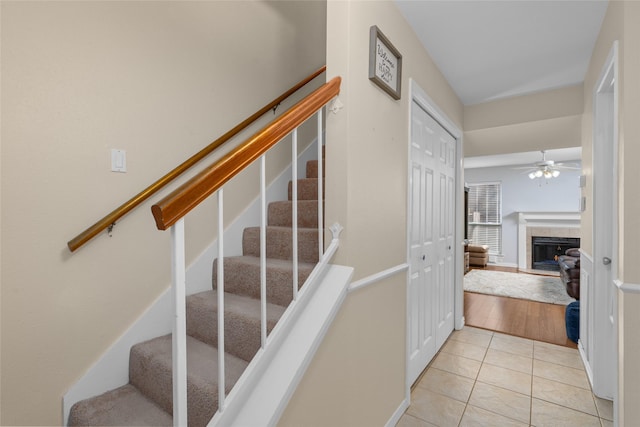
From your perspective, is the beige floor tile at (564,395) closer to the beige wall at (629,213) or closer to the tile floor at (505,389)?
the tile floor at (505,389)

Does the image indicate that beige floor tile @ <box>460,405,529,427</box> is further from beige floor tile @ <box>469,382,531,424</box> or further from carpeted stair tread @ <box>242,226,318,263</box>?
carpeted stair tread @ <box>242,226,318,263</box>

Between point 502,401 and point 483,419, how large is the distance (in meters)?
0.29

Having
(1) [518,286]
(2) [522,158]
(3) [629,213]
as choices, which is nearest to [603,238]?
(3) [629,213]

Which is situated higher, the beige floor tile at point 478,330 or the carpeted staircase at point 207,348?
the carpeted staircase at point 207,348

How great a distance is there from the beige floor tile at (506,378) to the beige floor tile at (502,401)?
67mm

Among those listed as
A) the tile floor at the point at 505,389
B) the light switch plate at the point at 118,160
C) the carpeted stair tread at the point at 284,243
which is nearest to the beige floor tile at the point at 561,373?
the tile floor at the point at 505,389

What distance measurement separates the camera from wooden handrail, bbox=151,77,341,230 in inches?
29.8

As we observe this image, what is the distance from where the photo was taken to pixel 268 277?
5.24 ft

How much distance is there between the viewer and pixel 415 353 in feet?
7.80

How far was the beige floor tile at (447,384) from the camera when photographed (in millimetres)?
2256

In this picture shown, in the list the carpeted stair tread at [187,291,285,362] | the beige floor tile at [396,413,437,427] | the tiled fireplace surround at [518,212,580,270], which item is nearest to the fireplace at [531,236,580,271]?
the tiled fireplace surround at [518,212,580,270]

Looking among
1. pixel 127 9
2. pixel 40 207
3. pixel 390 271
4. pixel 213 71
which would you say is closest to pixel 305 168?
pixel 213 71

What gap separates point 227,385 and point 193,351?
37 cm

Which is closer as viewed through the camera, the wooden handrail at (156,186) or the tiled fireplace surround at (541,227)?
the wooden handrail at (156,186)
